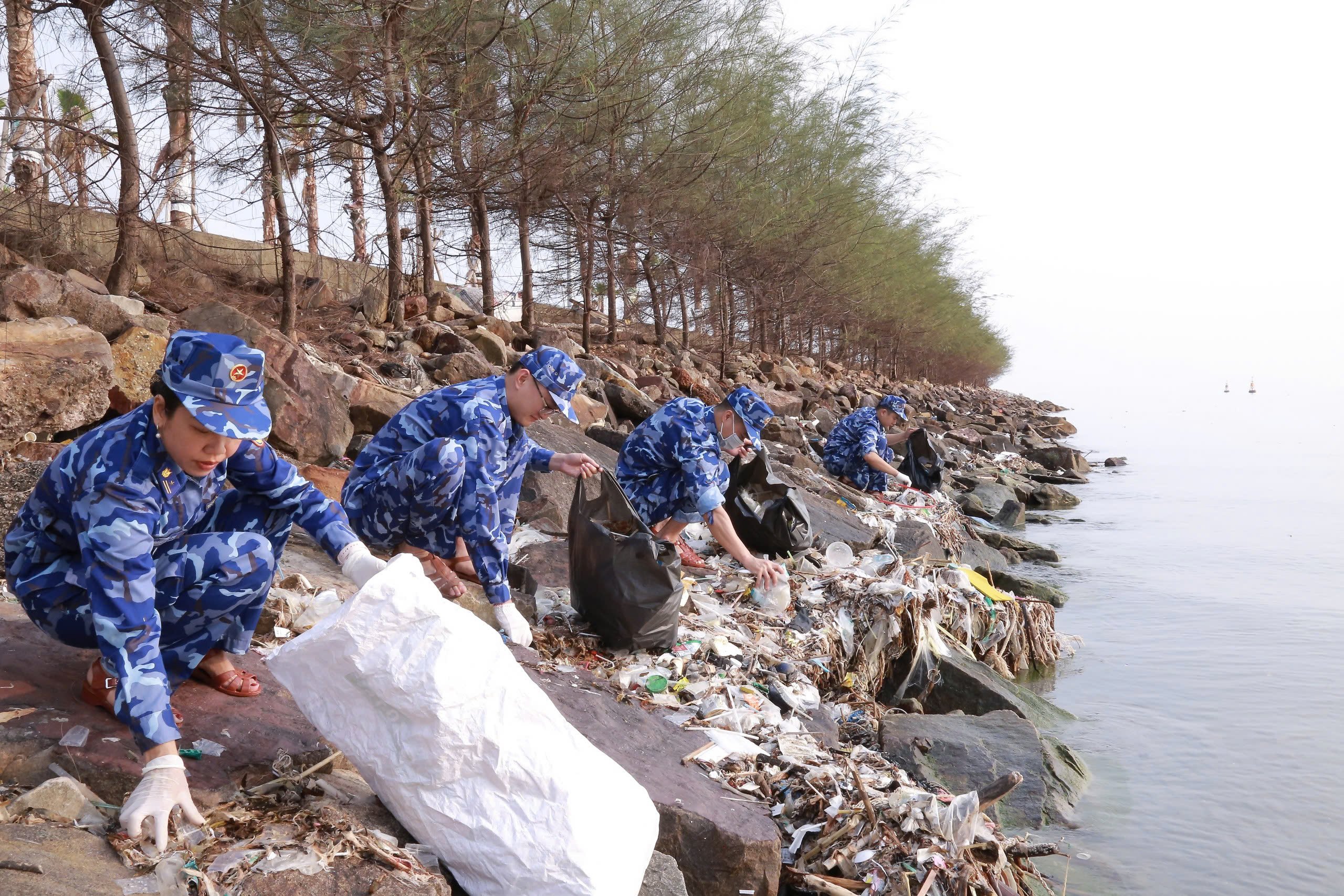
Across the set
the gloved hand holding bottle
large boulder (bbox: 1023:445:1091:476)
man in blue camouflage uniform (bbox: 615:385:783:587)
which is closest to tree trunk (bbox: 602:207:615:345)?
man in blue camouflage uniform (bbox: 615:385:783:587)

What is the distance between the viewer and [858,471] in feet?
31.6

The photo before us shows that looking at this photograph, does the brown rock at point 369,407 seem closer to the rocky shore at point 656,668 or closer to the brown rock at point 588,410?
the rocky shore at point 656,668

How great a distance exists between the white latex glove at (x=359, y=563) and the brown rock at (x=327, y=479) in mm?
2109

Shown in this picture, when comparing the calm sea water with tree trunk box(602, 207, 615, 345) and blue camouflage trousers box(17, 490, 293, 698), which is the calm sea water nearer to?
blue camouflage trousers box(17, 490, 293, 698)

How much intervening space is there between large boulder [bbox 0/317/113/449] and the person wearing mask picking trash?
2.42 m

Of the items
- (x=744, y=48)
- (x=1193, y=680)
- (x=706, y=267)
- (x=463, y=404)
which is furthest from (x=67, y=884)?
(x=706, y=267)

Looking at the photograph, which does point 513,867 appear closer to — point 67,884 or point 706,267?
point 67,884

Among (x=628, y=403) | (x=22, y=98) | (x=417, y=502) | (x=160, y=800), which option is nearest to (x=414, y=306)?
(x=628, y=403)

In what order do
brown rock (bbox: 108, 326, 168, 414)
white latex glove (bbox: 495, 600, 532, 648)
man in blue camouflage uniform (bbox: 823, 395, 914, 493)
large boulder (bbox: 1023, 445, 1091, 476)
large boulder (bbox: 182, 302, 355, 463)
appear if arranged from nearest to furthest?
white latex glove (bbox: 495, 600, 532, 648), brown rock (bbox: 108, 326, 168, 414), large boulder (bbox: 182, 302, 355, 463), man in blue camouflage uniform (bbox: 823, 395, 914, 493), large boulder (bbox: 1023, 445, 1091, 476)

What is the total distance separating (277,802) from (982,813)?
2172 mm

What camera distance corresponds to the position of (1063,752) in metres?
5.16

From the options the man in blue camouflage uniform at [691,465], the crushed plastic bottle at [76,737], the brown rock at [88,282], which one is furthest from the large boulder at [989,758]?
the brown rock at [88,282]

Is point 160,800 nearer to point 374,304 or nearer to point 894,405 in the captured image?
point 374,304

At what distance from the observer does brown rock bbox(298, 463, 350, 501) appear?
4617 mm
